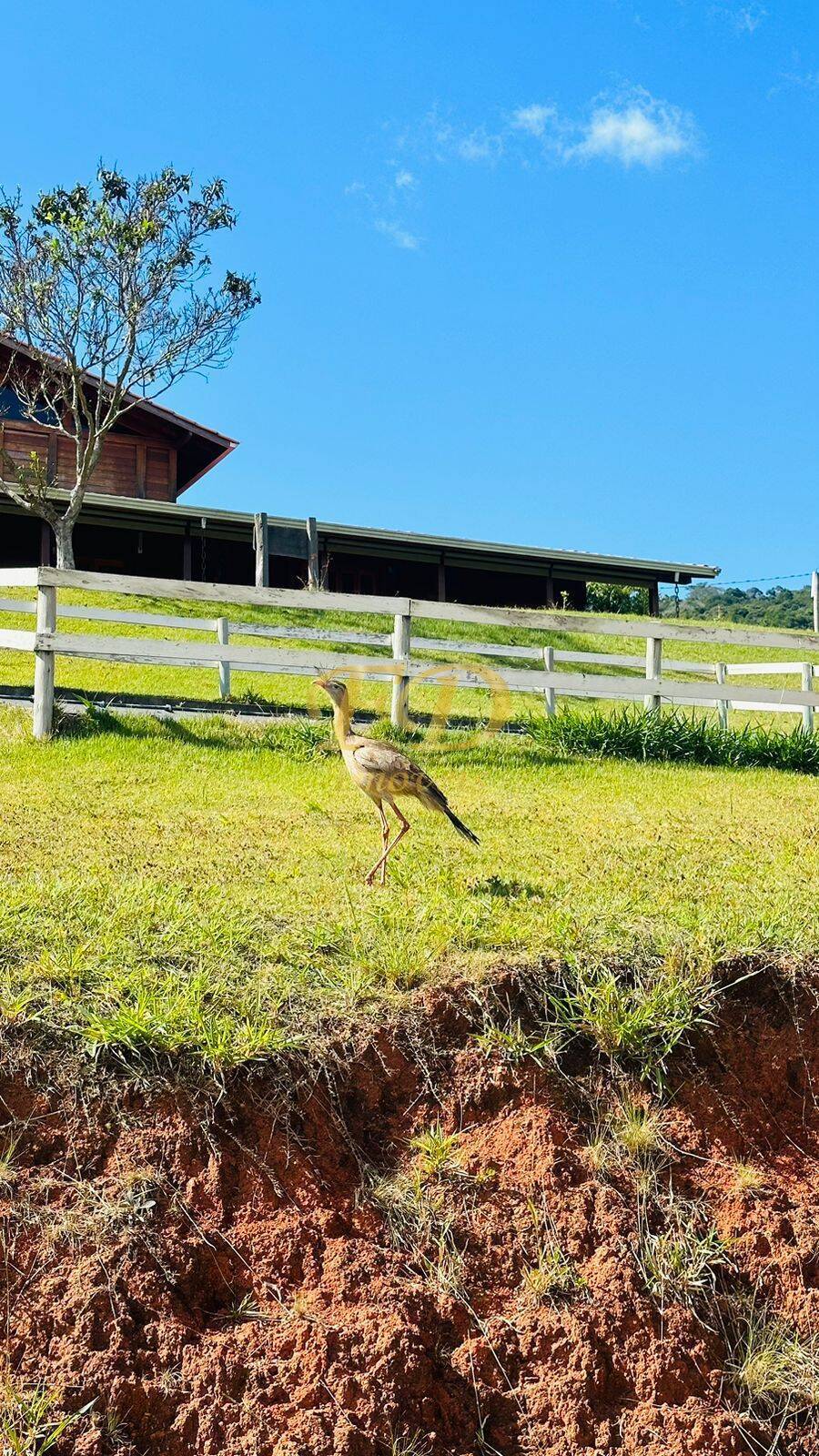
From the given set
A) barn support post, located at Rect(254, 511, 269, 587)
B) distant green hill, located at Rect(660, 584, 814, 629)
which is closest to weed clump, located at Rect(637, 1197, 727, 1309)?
barn support post, located at Rect(254, 511, 269, 587)

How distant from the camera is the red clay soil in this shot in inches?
146

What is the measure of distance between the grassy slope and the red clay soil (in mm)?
7788

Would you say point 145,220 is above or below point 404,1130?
above

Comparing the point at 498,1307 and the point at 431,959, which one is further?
the point at 431,959

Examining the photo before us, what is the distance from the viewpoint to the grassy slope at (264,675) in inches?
608

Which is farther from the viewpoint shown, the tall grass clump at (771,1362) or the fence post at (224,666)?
the fence post at (224,666)

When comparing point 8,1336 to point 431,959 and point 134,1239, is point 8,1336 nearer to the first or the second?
point 134,1239

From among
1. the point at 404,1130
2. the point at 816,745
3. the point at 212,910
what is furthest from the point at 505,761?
the point at 404,1130

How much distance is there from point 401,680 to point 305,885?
599cm

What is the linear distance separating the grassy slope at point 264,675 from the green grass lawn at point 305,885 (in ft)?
10.3

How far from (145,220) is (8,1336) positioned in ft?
89.2

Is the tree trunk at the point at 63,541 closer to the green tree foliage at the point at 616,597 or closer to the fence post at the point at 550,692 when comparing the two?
the fence post at the point at 550,692

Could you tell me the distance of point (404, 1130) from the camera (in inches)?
174

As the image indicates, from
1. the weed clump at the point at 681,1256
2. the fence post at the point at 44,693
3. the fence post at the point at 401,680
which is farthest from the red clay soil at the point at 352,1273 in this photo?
the fence post at the point at 401,680
